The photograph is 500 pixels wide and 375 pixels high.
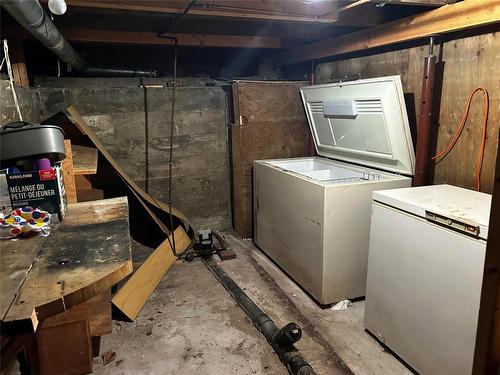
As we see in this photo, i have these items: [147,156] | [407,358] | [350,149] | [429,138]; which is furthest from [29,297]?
[147,156]

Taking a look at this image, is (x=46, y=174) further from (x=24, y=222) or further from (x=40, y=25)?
(x=40, y=25)

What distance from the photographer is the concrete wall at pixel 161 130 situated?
3244 millimetres

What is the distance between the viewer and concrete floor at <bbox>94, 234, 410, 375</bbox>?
191cm

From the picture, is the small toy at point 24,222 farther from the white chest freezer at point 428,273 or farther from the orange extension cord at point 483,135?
the orange extension cord at point 483,135

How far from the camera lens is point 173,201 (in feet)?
12.0

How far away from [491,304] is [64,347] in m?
1.78

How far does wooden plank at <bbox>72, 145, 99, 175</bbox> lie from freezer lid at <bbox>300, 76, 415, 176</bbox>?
1768 mm

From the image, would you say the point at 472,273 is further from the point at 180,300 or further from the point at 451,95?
the point at 180,300

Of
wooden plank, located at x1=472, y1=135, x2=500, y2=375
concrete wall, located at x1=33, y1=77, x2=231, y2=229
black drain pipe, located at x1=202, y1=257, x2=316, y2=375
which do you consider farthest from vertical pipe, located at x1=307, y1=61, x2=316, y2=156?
wooden plank, located at x1=472, y1=135, x2=500, y2=375

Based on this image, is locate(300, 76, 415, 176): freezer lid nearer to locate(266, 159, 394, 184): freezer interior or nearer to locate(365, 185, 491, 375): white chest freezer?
locate(266, 159, 394, 184): freezer interior

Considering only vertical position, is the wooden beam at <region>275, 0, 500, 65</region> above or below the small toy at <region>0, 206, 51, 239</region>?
above

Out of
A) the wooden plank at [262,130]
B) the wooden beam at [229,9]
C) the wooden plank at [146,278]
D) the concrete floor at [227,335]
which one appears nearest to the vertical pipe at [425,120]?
the wooden beam at [229,9]

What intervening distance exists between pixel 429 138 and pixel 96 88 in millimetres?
2757

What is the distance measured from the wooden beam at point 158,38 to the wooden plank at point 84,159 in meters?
0.89
